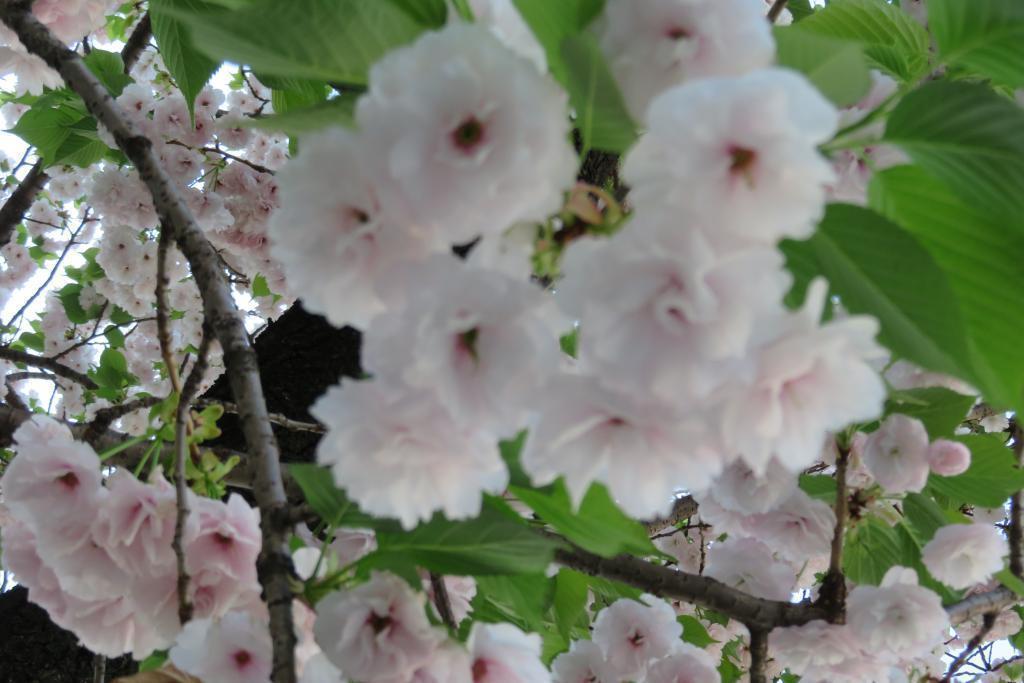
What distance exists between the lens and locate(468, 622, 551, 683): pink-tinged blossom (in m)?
0.89

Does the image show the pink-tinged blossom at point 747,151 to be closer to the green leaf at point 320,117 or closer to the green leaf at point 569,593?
the green leaf at point 320,117

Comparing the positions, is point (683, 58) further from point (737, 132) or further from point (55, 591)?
point (55, 591)

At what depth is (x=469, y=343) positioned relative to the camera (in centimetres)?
55

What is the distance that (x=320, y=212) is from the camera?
582 millimetres

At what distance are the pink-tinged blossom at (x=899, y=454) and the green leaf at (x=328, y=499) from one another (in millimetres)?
790

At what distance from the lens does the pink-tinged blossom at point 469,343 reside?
52 centimetres

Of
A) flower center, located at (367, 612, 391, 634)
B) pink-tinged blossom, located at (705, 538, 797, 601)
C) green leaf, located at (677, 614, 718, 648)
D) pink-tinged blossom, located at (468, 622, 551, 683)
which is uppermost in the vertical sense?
flower center, located at (367, 612, 391, 634)

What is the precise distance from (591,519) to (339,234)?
0.47m

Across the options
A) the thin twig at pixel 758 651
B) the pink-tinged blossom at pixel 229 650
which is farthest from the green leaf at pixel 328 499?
the thin twig at pixel 758 651

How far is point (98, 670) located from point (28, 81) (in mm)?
2030

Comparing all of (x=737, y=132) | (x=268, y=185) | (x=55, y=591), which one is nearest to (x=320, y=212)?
(x=737, y=132)

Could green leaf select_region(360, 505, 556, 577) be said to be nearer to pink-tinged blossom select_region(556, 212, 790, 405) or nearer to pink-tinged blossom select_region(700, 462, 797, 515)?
pink-tinged blossom select_region(556, 212, 790, 405)

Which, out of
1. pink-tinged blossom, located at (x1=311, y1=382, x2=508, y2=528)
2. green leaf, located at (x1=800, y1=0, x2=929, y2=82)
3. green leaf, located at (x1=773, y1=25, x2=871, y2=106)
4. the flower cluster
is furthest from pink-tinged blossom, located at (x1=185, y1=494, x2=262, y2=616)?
green leaf, located at (x1=800, y1=0, x2=929, y2=82)

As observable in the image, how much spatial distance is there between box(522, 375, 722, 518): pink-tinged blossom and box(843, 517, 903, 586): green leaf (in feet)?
3.41
